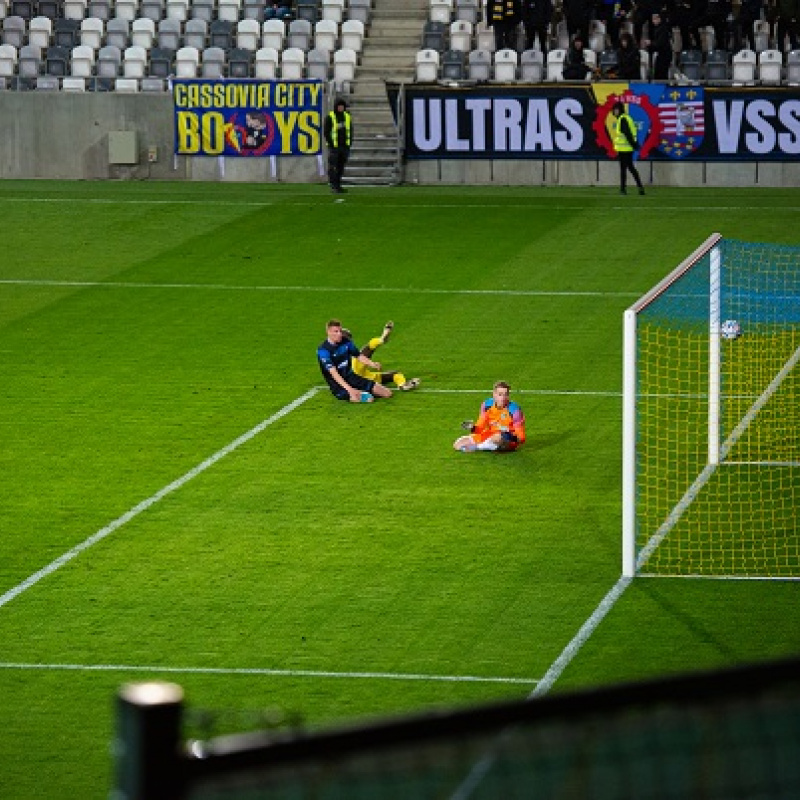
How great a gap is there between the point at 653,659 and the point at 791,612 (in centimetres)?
158

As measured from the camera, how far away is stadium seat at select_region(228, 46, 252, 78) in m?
39.8

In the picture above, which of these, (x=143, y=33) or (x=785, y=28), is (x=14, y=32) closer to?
(x=143, y=33)

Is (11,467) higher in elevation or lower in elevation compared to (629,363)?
lower

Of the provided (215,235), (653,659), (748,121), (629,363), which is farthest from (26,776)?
(748,121)

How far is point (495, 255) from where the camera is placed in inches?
1193

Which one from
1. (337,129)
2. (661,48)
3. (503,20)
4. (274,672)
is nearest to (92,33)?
(337,129)

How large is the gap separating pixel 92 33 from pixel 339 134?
26.1 feet

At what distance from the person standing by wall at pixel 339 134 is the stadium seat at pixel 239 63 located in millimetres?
3693

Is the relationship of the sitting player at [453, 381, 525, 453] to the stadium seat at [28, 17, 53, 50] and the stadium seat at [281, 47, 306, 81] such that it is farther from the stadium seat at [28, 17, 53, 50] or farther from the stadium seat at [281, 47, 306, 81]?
the stadium seat at [28, 17, 53, 50]

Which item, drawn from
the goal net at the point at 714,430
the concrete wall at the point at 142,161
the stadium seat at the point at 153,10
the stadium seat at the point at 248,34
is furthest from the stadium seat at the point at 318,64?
the goal net at the point at 714,430

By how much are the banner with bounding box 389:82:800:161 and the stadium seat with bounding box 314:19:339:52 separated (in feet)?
9.35

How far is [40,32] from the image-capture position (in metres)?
41.6

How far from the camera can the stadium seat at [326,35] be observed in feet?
132

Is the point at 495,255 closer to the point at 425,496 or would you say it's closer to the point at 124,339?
the point at 124,339
